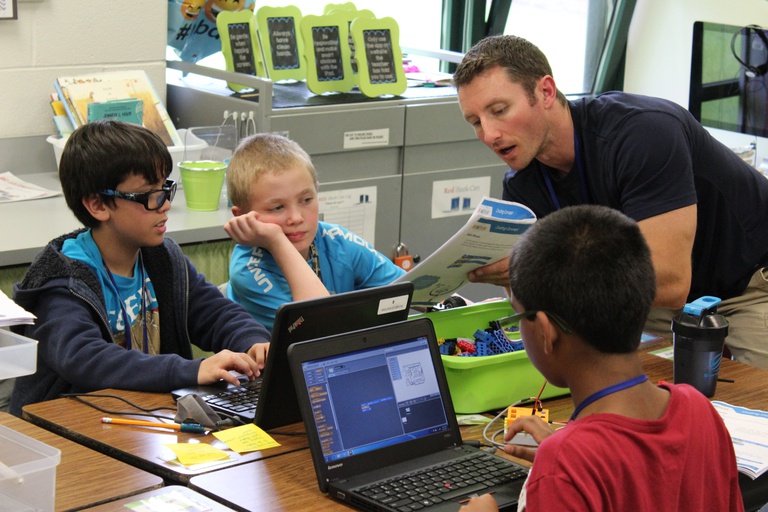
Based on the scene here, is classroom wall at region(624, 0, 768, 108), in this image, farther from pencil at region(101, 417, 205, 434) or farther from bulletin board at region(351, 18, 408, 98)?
pencil at region(101, 417, 205, 434)

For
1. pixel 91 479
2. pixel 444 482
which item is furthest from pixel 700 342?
pixel 91 479

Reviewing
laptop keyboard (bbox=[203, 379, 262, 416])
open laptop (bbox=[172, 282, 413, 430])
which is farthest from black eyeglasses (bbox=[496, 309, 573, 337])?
laptop keyboard (bbox=[203, 379, 262, 416])

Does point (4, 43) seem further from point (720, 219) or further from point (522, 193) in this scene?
point (720, 219)

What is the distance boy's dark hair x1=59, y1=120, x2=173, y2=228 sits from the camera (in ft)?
6.84

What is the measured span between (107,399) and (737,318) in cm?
157

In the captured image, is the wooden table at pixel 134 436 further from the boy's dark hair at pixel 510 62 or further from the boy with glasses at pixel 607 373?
the boy's dark hair at pixel 510 62

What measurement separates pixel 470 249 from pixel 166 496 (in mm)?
770

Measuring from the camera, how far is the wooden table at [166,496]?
4.43 ft

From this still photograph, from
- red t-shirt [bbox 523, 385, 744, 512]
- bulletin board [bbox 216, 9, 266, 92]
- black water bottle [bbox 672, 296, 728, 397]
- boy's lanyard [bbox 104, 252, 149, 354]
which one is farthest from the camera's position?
bulletin board [bbox 216, 9, 266, 92]

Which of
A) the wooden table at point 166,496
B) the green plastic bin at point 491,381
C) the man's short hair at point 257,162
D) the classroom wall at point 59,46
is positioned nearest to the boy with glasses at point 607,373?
the wooden table at point 166,496

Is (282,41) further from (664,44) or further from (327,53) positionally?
(664,44)

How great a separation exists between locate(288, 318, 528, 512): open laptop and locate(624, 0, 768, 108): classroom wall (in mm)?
3654

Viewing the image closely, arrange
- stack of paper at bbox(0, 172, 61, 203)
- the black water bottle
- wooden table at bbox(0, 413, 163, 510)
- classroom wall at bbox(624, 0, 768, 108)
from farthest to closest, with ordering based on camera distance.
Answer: classroom wall at bbox(624, 0, 768, 108), stack of paper at bbox(0, 172, 61, 203), the black water bottle, wooden table at bbox(0, 413, 163, 510)

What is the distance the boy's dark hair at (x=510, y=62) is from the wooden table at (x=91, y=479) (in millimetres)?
1196
